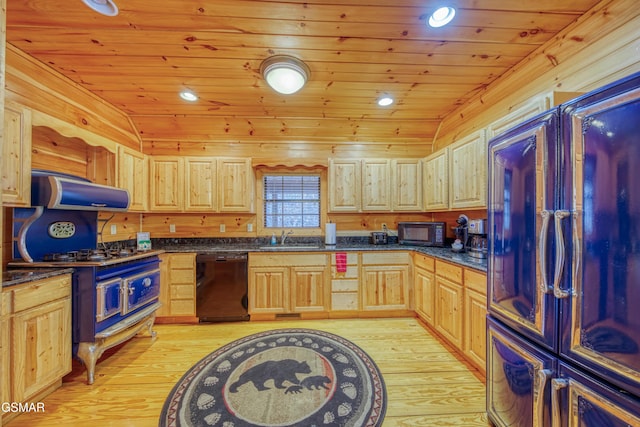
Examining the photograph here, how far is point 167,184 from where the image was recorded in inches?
127

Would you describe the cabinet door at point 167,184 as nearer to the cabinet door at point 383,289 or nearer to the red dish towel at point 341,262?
the red dish towel at point 341,262

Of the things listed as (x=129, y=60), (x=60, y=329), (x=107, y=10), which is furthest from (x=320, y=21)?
(x=60, y=329)

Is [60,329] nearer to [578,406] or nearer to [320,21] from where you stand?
[320,21]

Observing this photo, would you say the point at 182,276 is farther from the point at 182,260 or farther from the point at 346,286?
the point at 346,286

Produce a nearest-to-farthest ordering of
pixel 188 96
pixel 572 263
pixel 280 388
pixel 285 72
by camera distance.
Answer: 1. pixel 572 263
2. pixel 280 388
3. pixel 285 72
4. pixel 188 96

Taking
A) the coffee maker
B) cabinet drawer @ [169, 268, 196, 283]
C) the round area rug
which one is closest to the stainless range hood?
cabinet drawer @ [169, 268, 196, 283]

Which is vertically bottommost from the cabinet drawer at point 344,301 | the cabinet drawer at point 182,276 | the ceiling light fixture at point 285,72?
the cabinet drawer at point 344,301

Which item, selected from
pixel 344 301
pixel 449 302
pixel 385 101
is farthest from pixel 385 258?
pixel 385 101

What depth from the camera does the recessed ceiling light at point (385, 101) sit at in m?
2.74

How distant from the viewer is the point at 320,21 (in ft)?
5.47

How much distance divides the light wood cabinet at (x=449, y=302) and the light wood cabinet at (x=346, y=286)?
3.14 feet

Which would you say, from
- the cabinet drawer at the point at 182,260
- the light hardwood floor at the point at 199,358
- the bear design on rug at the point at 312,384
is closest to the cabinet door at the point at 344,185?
the light hardwood floor at the point at 199,358

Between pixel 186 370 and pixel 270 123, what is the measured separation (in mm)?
2939

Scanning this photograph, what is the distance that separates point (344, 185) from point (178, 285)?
2552mm
